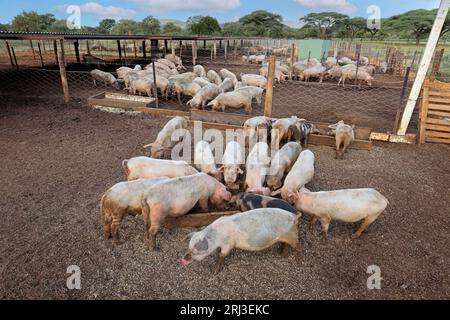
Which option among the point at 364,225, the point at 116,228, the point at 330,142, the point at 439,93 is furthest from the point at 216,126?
the point at 439,93

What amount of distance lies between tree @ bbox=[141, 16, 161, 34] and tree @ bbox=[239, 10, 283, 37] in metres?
18.7

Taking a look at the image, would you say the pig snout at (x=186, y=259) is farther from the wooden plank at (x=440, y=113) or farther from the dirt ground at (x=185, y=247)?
the wooden plank at (x=440, y=113)

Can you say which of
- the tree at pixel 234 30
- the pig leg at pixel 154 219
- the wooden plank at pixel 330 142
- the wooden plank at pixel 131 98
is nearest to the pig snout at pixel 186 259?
the pig leg at pixel 154 219

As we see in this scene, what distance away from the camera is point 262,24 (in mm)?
67875

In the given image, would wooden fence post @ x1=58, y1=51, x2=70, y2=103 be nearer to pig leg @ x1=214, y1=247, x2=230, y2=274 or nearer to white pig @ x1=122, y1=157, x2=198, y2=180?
white pig @ x1=122, y1=157, x2=198, y2=180

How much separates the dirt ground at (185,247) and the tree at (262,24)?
65.9m

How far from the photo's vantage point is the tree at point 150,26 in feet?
182

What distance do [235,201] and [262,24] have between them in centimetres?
7098

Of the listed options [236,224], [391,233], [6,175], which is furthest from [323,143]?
[6,175]

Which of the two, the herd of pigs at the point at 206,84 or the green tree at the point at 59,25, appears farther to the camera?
the green tree at the point at 59,25

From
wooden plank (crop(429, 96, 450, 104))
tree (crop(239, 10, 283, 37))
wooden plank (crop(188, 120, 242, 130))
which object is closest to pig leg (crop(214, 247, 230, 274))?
wooden plank (crop(188, 120, 242, 130))

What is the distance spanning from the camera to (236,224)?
344cm

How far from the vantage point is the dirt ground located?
11.2ft
